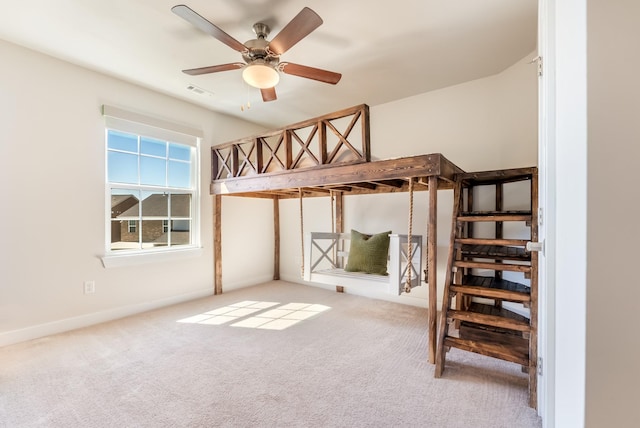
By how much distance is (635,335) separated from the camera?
0.61 m

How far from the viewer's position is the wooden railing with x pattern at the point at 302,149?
2713 millimetres

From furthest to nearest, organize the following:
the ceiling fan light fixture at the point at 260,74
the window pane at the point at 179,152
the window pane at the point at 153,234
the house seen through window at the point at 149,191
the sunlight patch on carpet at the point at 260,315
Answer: the window pane at the point at 179,152, the window pane at the point at 153,234, the house seen through window at the point at 149,191, the sunlight patch on carpet at the point at 260,315, the ceiling fan light fixture at the point at 260,74

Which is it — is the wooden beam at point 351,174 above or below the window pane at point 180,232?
above

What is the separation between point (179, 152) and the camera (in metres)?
3.94

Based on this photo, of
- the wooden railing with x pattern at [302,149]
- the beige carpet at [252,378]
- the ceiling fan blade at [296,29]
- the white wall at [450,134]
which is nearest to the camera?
the beige carpet at [252,378]

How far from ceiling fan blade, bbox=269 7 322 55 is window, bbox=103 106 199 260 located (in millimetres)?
2266

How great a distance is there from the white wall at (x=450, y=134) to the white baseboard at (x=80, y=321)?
9.18ft

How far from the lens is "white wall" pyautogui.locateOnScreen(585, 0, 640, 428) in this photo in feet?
2.01

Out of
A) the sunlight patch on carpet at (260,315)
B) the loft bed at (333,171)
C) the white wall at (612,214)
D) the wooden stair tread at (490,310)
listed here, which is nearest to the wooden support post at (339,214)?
the loft bed at (333,171)

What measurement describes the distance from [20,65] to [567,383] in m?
4.40

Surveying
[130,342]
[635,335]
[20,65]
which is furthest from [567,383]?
[20,65]

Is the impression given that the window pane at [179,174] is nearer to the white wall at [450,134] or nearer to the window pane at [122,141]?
the window pane at [122,141]

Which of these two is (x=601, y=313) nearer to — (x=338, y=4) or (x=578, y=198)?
(x=578, y=198)

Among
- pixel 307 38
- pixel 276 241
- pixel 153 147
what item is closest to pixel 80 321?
pixel 153 147
